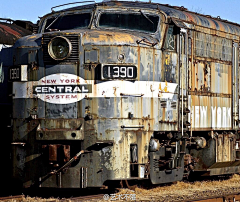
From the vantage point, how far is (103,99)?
1186cm

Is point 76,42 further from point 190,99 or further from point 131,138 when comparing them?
point 190,99

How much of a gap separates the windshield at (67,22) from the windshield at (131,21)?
44cm

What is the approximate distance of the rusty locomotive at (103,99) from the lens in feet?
38.7

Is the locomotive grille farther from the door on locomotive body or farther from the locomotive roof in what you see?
the door on locomotive body

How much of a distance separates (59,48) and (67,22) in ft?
6.11

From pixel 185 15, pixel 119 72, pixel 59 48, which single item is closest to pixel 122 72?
pixel 119 72

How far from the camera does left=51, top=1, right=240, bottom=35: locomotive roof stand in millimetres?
13430

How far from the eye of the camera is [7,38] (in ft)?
54.6

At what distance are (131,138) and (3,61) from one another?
19.4 ft

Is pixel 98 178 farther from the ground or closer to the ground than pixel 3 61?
closer to the ground

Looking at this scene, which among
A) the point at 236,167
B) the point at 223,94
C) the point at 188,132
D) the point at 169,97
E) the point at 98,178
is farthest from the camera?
the point at 236,167

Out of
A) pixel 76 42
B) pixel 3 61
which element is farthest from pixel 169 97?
pixel 3 61

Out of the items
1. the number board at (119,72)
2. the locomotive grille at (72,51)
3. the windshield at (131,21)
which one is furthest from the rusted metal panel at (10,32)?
the number board at (119,72)

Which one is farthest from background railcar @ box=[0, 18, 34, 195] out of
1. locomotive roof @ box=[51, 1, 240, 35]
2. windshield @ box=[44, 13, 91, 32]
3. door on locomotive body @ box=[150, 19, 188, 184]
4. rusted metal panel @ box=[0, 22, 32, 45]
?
door on locomotive body @ box=[150, 19, 188, 184]
